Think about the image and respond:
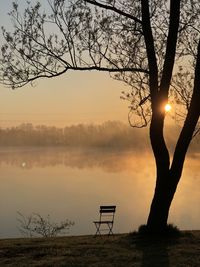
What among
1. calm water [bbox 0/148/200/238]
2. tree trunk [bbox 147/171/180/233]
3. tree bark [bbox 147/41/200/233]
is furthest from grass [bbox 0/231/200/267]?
calm water [bbox 0/148/200/238]

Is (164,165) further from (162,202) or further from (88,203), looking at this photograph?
(88,203)

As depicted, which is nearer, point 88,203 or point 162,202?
point 162,202

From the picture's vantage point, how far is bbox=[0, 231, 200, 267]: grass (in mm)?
9680

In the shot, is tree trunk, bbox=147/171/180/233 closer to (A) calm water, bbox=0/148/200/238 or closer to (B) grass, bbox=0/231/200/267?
(B) grass, bbox=0/231/200/267

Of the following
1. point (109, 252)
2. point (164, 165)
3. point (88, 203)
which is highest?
point (164, 165)

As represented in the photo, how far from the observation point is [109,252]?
10.7 m

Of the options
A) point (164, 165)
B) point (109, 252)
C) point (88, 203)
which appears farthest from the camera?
point (88, 203)

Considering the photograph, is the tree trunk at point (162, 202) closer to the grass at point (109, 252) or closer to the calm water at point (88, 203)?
the grass at point (109, 252)

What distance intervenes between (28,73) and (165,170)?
156 inches

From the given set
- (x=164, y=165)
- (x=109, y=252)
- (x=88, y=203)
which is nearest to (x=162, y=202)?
(x=164, y=165)

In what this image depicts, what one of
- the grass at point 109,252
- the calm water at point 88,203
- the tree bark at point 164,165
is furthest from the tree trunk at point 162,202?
the calm water at point 88,203

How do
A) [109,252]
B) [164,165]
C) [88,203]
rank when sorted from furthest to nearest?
[88,203] < [164,165] < [109,252]

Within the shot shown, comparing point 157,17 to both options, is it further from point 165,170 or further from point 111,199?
point 111,199

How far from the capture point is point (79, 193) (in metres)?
71.1
